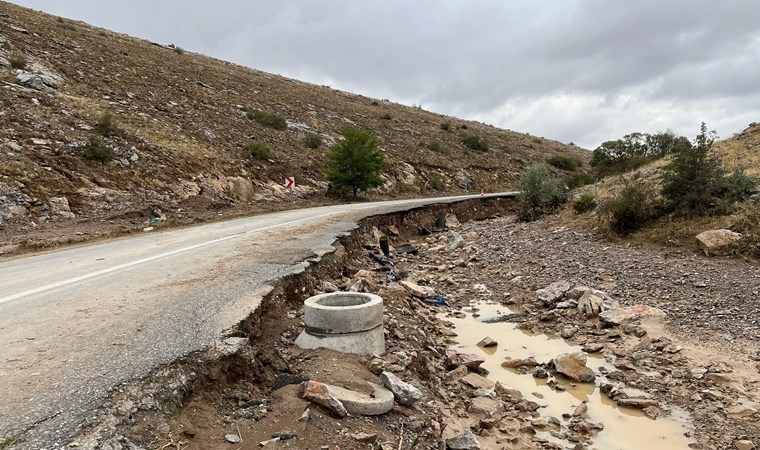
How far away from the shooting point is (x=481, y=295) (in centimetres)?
914

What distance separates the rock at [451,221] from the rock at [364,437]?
15.5m

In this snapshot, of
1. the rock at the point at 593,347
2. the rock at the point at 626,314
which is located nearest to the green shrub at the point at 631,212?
the rock at the point at 626,314

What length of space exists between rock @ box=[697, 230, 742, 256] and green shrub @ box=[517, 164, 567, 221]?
7699mm

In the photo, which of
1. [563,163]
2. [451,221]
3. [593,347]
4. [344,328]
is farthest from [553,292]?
[563,163]

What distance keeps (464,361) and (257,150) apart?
16.9 m

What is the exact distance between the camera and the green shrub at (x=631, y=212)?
10.8 meters

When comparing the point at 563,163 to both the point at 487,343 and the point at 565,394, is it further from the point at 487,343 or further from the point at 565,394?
the point at 565,394

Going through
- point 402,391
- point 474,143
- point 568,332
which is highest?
point 474,143

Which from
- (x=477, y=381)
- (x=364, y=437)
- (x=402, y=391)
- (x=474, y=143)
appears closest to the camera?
(x=364, y=437)

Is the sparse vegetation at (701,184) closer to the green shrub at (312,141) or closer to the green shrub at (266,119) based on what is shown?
the green shrub at (312,141)

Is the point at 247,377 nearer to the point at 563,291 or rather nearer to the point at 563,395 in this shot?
the point at 563,395

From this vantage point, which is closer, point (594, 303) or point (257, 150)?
point (594, 303)

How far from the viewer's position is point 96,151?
13.7 m

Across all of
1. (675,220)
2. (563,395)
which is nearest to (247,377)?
(563,395)
